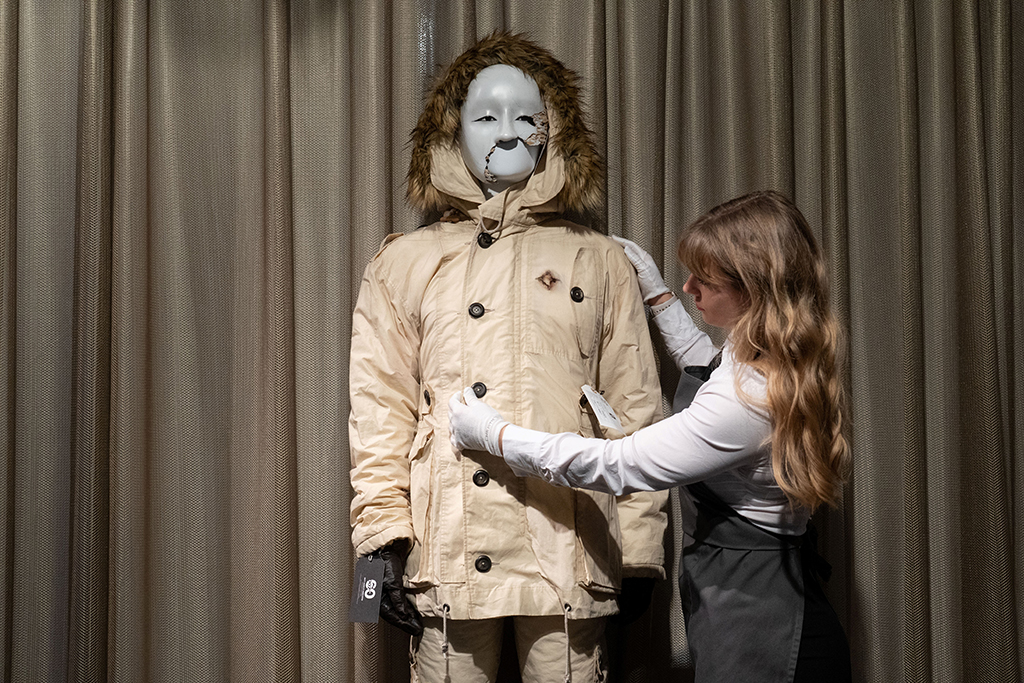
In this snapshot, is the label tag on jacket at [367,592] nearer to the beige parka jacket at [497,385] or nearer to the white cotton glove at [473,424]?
the beige parka jacket at [497,385]

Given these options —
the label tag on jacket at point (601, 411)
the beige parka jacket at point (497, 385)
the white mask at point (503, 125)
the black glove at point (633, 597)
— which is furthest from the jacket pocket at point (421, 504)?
the white mask at point (503, 125)

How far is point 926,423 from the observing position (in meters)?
2.05

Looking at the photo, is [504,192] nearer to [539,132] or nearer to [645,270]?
[539,132]

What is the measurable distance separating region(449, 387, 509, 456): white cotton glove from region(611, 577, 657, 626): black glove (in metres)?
0.45

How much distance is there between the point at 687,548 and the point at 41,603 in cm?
140

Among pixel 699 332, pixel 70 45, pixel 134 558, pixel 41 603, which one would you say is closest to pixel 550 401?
pixel 699 332

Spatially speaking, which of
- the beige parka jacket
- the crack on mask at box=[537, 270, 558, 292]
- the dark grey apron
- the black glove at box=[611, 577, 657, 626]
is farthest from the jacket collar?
the black glove at box=[611, 577, 657, 626]

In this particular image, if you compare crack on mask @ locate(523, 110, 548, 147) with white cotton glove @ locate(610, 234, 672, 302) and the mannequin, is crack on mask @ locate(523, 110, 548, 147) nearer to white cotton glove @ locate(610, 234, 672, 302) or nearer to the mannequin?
the mannequin

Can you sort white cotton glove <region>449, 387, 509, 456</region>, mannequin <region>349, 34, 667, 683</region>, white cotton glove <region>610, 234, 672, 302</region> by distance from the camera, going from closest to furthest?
1. white cotton glove <region>449, 387, 509, 456</region>
2. mannequin <region>349, 34, 667, 683</region>
3. white cotton glove <region>610, 234, 672, 302</region>

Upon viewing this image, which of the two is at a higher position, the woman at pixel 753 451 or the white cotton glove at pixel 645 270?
the white cotton glove at pixel 645 270

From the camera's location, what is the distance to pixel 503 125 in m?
1.78

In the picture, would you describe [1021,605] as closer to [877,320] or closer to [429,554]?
[877,320]

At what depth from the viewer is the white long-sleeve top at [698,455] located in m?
1.39

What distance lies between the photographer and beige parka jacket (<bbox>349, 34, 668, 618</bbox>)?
1640 millimetres
